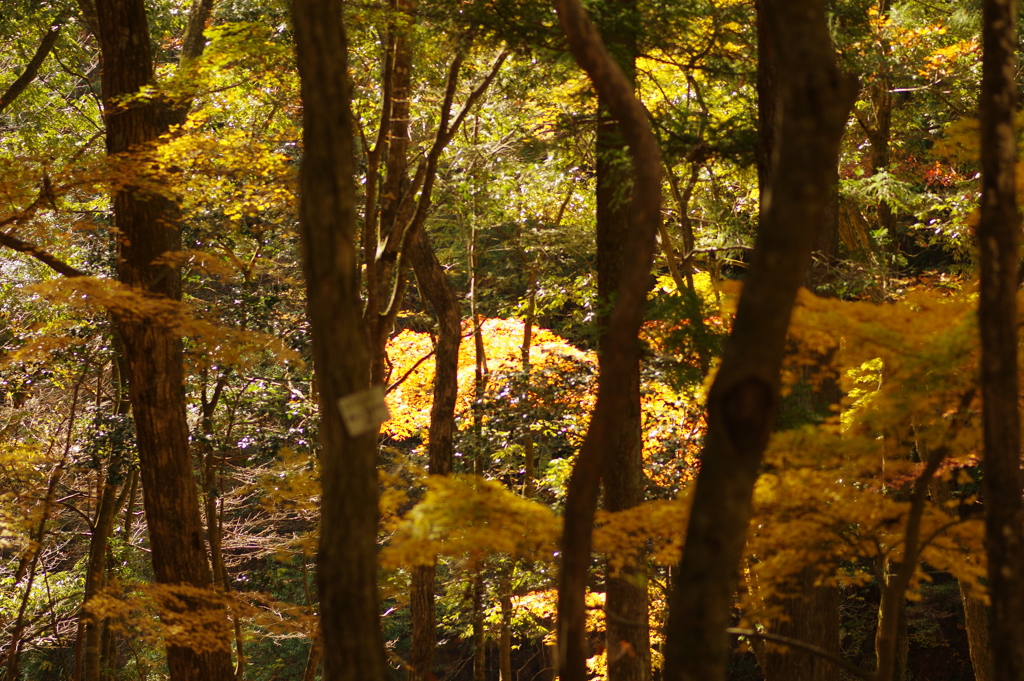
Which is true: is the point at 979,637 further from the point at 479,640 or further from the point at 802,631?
the point at 479,640

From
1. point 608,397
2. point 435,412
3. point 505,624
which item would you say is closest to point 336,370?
point 608,397

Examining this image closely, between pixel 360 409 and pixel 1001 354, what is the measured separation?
8.48 ft

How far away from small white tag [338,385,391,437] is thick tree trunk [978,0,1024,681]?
2455mm

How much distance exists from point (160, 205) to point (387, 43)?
7.59 feet

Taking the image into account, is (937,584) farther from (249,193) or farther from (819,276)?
(249,193)

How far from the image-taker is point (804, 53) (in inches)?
105

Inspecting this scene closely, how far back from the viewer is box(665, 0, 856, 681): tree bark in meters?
2.67

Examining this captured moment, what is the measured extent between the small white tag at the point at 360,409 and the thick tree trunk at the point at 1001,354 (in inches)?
96.7

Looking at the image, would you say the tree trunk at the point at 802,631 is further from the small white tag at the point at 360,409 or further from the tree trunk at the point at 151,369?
the tree trunk at the point at 151,369

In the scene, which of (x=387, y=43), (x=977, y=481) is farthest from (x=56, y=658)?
(x=977, y=481)

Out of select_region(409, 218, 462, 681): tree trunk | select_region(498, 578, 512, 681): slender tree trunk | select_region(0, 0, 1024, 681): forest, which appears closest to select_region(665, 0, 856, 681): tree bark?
select_region(0, 0, 1024, 681): forest

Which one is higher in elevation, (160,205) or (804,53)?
(160,205)

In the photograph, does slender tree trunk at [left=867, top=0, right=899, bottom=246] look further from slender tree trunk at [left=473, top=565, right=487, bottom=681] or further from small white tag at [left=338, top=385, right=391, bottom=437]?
small white tag at [left=338, top=385, right=391, bottom=437]

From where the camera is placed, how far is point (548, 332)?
1192cm
